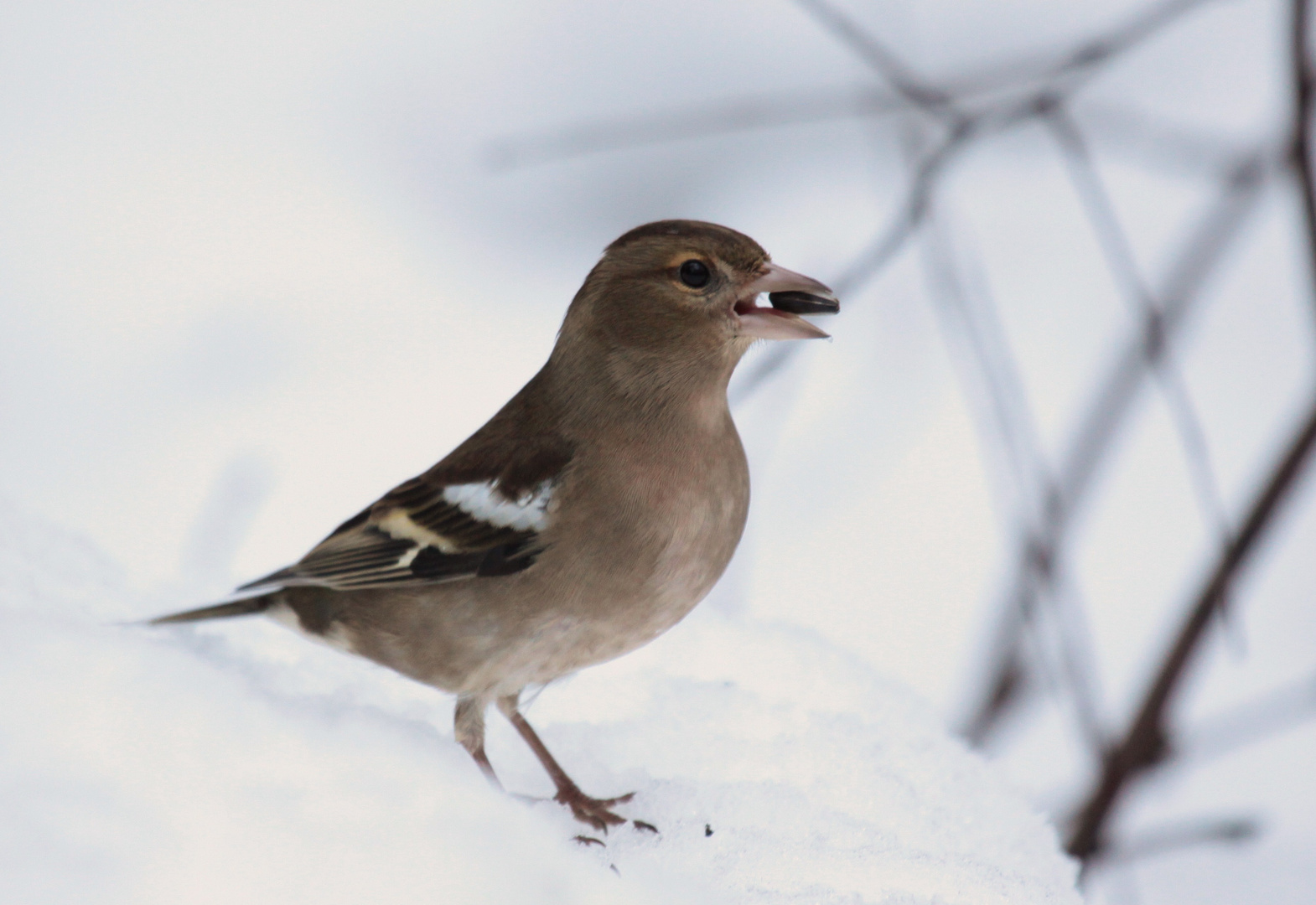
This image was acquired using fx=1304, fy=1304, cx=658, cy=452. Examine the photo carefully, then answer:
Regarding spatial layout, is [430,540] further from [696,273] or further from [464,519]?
[696,273]

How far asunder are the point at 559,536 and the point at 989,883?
92 centimetres

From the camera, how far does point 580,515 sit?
2350 mm

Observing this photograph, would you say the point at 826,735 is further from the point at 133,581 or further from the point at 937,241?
the point at 133,581

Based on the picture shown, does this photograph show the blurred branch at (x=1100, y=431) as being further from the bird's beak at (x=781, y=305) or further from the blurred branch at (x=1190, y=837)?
the bird's beak at (x=781, y=305)

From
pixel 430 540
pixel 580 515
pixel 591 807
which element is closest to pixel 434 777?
pixel 591 807

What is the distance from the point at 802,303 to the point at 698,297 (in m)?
0.20

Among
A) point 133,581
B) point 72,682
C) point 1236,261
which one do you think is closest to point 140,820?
point 72,682

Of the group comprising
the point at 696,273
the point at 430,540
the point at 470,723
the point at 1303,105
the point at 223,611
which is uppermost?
the point at 1303,105

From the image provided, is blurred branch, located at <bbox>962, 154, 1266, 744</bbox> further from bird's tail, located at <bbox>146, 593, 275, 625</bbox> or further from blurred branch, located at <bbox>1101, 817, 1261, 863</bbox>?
bird's tail, located at <bbox>146, 593, 275, 625</bbox>

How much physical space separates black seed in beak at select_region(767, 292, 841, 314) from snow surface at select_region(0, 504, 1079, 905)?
774 mm

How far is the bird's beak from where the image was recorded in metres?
2.47

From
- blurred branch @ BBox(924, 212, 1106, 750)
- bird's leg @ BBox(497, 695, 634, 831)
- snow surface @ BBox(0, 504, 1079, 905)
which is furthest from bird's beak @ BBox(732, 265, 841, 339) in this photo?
bird's leg @ BBox(497, 695, 634, 831)

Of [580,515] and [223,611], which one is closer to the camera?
[580,515]

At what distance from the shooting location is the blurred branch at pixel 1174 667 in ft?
8.04
